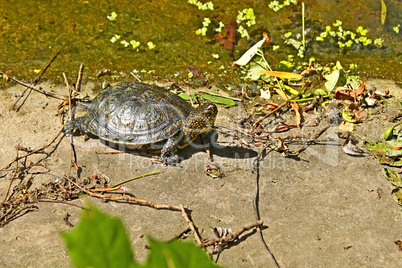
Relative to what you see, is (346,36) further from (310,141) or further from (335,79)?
(310,141)

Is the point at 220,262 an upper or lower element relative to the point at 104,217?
lower

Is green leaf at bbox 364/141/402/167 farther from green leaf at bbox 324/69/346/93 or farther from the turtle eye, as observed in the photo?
the turtle eye

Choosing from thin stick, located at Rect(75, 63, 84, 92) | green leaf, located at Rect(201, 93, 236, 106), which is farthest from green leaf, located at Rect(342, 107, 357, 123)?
thin stick, located at Rect(75, 63, 84, 92)

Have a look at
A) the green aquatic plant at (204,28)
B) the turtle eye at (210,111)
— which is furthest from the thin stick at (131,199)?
the green aquatic plant at (204,28)

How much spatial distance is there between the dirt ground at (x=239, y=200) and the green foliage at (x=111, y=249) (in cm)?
236

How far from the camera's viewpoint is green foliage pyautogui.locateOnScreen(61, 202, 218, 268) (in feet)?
1.71

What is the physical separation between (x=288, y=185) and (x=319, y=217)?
16.9 inches

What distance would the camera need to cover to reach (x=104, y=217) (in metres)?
0.52

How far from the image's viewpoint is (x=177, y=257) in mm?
563

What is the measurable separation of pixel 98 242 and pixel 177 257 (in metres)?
0.12

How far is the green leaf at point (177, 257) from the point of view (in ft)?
1.80

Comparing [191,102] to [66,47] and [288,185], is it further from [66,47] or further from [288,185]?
[66,47]

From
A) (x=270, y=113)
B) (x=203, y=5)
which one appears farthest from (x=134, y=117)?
(x=203, y=5)

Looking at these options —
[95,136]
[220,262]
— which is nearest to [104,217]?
[220,262]
